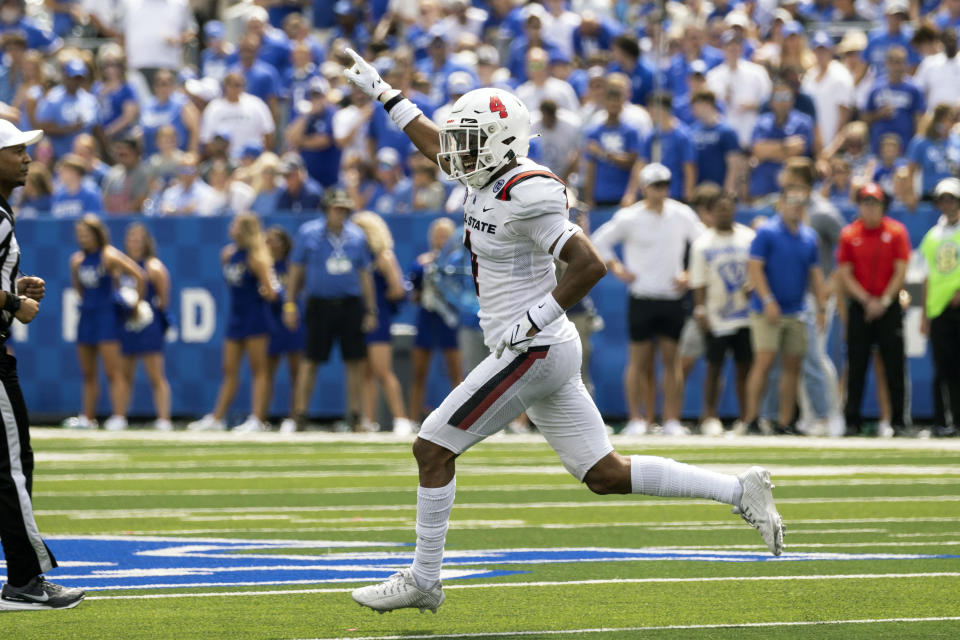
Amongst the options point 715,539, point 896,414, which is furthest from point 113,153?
point 715,539

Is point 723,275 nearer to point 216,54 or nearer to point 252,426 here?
point 252,426

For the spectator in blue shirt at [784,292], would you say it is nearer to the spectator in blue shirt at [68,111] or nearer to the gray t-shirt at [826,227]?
the gray t-shirt at [826,227]

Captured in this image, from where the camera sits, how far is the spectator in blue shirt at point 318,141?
1792 cm

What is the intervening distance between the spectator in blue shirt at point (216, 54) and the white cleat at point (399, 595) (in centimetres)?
1488

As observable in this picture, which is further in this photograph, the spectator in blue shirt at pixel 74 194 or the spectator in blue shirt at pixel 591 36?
the spectator in blue shirt at pixel 591 36

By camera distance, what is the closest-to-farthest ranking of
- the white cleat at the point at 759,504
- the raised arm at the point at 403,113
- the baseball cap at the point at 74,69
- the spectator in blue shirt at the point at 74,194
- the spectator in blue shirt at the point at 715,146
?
the white cleat at the point at 759,504 < the raised arm at the point at 403,113 < the spectator in blue shirt at the point at 715,146 < the spectator in blue shirt at the point at 74,194 < the baseball cap at the point at 74,69

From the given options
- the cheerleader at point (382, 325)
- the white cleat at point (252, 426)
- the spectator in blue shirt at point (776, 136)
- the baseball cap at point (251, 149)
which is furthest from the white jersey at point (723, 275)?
the baseball cap at point (251, 149)

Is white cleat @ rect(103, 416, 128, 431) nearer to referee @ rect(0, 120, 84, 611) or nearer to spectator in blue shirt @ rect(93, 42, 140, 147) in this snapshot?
spectator in blue shirt @ rect(93, 42, 140, 147)

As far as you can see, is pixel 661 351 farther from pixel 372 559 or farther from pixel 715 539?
pixel 372 559

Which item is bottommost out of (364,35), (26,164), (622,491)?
(622,491)

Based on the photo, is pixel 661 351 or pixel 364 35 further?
pixel 364 35

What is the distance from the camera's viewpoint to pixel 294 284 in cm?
1542

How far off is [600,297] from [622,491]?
30.4 feet

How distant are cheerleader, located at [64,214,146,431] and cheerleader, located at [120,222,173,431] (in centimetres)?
Answer: 11
